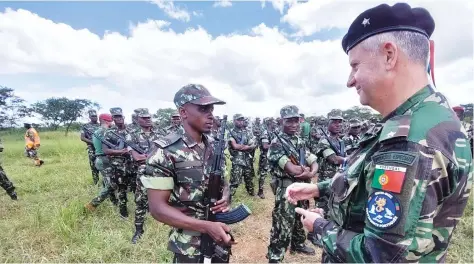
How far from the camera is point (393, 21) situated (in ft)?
3.45

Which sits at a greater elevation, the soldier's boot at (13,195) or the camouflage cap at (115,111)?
the camouflage cap at (115,111)

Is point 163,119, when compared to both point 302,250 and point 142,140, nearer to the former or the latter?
point 142,140

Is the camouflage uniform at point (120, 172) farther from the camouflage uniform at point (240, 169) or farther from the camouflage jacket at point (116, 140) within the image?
the camouflage uniform at point (240, 169)

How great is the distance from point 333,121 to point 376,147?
17.0 ft

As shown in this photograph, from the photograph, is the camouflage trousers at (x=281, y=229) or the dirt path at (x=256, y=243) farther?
the dirt path at (x=256, y=243)

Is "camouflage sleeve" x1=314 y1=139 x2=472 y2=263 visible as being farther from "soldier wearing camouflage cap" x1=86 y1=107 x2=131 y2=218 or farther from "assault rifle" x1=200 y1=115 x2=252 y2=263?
"soldier wearing camouflage cap" x1=86 y1=107 x2=131 y2=218

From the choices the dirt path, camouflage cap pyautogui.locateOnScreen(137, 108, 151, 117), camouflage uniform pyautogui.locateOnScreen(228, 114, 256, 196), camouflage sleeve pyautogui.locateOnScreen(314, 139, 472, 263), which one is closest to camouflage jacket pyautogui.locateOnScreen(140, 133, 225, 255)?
camouflage sleeve pyautogui.locateOnScreen(314, 139, 472, 263)

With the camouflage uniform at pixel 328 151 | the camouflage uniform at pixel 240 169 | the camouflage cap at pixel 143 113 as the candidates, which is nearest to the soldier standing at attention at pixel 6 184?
the camouflage cap at pixel 143 113

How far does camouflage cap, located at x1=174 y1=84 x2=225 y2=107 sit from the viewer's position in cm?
229

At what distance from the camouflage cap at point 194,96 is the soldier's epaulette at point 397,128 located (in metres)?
1.51

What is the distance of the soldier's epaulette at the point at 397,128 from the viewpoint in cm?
90

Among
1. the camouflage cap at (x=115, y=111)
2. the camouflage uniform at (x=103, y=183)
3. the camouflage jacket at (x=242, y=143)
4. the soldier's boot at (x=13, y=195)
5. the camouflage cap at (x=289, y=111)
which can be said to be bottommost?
the soldier's boot at (x=13, y=195)

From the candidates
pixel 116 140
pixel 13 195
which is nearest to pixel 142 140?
pixel 116 140

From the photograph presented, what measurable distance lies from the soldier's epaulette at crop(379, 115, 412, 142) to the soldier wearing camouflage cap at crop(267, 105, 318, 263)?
2.82m
